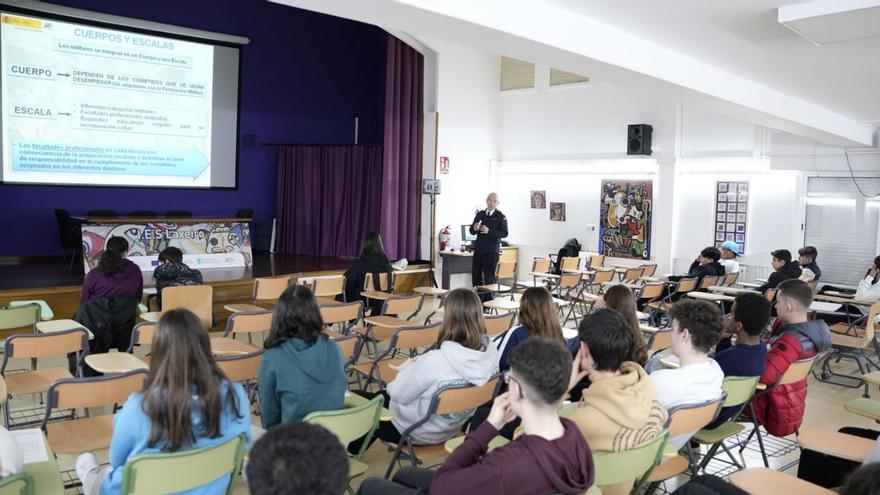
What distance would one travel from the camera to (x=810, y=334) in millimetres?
4414

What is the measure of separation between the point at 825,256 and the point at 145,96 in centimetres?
1042

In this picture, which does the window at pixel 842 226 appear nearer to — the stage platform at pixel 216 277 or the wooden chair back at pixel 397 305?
the stage platform at pixel 216 277

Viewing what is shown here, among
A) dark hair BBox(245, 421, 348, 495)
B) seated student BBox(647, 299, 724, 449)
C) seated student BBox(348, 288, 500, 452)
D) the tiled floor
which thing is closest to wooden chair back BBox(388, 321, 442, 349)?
the tiled floor

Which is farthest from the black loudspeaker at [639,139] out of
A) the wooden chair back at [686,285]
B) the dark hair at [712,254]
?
the wooden chair back at [686,285]

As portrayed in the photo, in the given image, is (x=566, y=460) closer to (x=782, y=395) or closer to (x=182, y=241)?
(x=782, y=395)

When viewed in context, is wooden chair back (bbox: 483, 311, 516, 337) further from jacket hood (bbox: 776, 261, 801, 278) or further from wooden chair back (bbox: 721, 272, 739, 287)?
wooden chair back (bbox: 721, 272, 739, 287)

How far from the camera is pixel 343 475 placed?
1439 mm

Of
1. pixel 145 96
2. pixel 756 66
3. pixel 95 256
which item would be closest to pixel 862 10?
pixel 756 66

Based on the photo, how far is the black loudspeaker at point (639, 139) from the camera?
10.9 meters

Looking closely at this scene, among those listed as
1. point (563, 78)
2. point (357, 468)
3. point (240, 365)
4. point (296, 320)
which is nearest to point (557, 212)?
point (563, 78)

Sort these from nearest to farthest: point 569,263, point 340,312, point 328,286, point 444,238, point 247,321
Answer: point 247,321 → point 340,312 → point 328,286 → point 569,263 → point 444,238

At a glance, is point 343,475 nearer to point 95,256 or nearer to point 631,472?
point 631,472

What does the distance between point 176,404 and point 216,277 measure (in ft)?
22.8

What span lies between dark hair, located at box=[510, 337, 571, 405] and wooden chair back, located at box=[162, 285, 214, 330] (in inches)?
176
